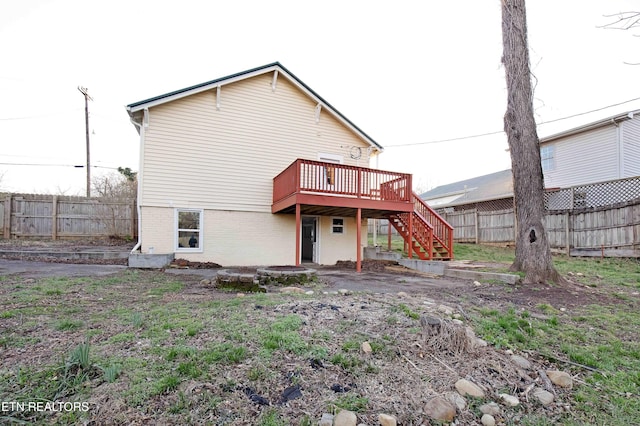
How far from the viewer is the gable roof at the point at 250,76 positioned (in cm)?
985

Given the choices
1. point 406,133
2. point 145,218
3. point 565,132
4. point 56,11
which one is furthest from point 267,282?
point 406,133

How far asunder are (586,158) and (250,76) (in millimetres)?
17288

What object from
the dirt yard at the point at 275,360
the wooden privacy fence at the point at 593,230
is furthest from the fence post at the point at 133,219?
the wooden privacy fence at the point at 593,230

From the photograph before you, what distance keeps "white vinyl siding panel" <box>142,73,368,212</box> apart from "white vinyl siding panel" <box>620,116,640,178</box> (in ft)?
46.1

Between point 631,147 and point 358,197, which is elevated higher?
point 631,147

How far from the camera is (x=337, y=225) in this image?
488 inches

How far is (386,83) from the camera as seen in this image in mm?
17969

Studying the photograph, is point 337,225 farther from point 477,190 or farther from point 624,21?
point 477,190

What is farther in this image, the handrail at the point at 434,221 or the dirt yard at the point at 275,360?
the handrail at the point at 434,221

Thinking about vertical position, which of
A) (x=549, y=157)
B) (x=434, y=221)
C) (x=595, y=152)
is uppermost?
(x=549, y=157)

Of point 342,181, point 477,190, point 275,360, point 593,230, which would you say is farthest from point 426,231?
point 477,190

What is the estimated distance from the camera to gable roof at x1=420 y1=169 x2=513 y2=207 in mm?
20014

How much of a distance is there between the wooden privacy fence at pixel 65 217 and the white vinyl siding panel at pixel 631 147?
2365 cm

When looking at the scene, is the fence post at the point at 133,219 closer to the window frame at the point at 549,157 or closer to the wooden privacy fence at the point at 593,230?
the wooden privacy fence at the point at 593,230
